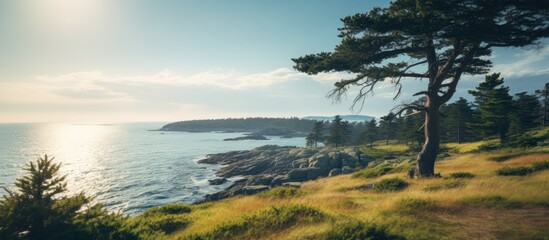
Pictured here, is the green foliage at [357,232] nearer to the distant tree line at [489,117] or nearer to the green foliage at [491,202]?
the green foliage at [491,202]


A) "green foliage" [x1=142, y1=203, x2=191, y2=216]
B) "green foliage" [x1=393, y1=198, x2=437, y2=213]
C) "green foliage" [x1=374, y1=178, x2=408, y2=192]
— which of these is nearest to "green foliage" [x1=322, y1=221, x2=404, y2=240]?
"green foliage" [x1=393, y1=198, x2=437, y2=213]

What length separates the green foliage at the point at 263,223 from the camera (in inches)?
356

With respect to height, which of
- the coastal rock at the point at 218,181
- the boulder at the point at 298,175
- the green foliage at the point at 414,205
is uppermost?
the green foliage at the point at 414,205

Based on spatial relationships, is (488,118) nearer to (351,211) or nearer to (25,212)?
(351,211)

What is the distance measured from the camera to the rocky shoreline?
45897mm

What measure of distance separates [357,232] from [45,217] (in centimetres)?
852

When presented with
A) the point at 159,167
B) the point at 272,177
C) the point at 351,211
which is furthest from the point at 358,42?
the point at 159,167

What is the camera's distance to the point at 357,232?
7922 mm

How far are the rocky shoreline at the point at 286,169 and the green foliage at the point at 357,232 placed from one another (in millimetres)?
31466

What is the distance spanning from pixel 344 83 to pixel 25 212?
1577 centimetres

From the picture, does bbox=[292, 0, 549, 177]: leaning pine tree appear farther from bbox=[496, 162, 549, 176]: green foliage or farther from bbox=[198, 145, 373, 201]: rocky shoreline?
bbox=[198, 145, 373, 201]: rocky shoreline

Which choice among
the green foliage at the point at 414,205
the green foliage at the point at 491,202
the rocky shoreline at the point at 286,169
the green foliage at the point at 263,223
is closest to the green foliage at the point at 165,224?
the green foliage at the point at 263,223

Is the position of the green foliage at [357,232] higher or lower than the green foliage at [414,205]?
lower

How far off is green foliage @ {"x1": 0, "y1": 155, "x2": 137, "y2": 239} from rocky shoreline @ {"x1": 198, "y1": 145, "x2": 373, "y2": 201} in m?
31.8
